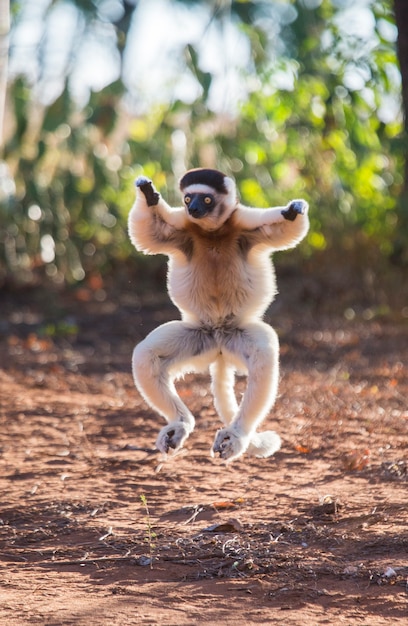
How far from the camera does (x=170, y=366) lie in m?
4.75

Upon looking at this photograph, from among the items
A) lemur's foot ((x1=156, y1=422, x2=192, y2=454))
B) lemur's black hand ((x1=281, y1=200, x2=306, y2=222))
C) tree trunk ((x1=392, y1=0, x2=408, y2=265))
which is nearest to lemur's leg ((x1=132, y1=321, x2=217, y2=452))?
lemur's foot ((x1=156, y1=422, x2=192, y2=454))

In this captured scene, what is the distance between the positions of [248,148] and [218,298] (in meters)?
7.64

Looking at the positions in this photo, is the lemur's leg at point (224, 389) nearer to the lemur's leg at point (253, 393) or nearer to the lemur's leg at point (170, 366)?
the lemur's leg at point (170, 366)

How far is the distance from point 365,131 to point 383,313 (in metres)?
2.32

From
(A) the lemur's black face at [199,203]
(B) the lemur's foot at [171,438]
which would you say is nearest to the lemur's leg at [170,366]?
(B) the lemur's foot at [171,438]

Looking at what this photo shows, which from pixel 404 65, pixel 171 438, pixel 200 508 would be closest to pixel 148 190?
pixel 171 438

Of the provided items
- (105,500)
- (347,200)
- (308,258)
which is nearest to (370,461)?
(105,500)

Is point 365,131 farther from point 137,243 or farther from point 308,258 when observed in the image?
point 137,243

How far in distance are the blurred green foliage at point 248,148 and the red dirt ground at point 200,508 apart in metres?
3.87

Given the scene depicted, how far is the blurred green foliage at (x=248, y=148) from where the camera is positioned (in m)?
11.1

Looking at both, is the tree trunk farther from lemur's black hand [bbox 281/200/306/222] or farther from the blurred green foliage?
lemur's black hand [bbox 281/200/306/222]

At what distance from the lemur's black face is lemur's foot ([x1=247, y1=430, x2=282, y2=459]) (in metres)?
1.21

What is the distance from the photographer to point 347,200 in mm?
12031

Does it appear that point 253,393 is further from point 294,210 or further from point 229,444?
point 294,210
